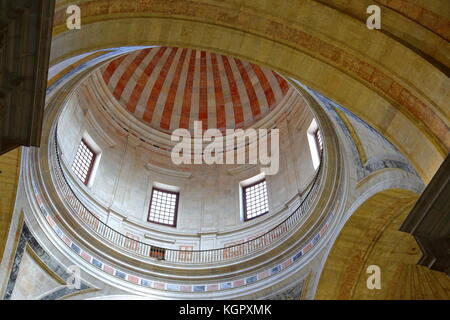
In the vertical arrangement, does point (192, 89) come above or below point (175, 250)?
above

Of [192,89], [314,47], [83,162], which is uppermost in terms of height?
[192,89]

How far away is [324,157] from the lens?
14.5 m

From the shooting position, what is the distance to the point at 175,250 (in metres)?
17.5

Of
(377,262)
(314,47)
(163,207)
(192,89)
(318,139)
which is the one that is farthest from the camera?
(192,89)

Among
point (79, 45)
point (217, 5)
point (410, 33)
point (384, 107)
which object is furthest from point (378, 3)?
point (79, 45)

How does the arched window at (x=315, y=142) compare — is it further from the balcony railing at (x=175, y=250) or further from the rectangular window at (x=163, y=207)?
the rectangular window at (x=163, y=207)

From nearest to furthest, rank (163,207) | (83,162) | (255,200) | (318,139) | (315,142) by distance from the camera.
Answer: (318,139) < (315,142) < (83,162) < (255,200) < (163,207)

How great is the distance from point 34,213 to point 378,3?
9.46 m

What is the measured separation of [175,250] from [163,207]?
251 cm

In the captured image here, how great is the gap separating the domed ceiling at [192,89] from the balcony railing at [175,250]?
6070mm

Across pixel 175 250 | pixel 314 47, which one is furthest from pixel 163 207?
pixel 314 47

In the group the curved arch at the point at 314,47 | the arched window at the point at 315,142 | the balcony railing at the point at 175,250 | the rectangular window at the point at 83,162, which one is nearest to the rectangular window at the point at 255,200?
the balcony railing at the point at 175,250

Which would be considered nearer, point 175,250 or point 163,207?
point 175,250

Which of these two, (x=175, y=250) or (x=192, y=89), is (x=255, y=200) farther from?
(x=192, y=89)
